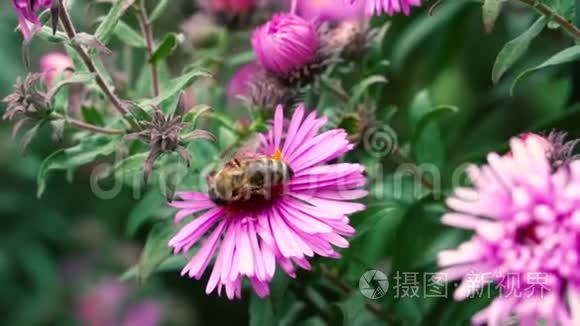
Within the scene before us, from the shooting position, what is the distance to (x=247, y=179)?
83cm

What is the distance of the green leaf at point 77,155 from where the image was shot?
0.93 m

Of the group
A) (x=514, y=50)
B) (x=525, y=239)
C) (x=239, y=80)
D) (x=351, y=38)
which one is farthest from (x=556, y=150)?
(x=239, y=80)

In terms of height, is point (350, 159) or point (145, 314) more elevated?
point (350, 159)

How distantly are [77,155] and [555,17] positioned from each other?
50 centimetres

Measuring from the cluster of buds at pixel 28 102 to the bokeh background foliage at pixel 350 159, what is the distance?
3.7 inches

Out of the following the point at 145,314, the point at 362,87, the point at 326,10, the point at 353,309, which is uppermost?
the point at 326,10

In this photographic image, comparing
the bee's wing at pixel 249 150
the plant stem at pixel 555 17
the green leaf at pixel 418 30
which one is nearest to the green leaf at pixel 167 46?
the bee's wing at pixel 249 150

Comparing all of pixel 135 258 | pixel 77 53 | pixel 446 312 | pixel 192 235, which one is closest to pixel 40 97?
pixel 77 53

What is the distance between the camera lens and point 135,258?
1.66 metres

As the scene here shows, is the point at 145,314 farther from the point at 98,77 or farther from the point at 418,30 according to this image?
the point at 98,77

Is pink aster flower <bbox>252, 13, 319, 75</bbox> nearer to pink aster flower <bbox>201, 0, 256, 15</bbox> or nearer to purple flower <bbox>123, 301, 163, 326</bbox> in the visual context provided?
pink aster flower <bbox>201, 0, 256, 15</bbox>

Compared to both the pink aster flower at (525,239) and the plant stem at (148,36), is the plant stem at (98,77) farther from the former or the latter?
the pink aster flower at (525,239)

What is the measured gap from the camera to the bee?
822 mm

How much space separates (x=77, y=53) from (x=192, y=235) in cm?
21
